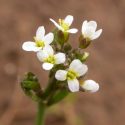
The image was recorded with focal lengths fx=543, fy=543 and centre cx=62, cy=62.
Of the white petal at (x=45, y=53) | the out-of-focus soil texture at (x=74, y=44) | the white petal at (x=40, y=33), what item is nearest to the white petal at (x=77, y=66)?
the white petal at (x=45, y=53)

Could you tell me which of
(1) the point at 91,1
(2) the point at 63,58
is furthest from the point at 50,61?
(1) the point at 91,1

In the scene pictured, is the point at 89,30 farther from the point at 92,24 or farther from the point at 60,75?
the point at 60,75

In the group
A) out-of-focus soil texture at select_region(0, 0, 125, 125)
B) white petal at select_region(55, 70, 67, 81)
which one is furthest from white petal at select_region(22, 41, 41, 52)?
out-of-focus soil texture at select_region(0, 0, 125, 125)

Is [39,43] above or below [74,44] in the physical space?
below

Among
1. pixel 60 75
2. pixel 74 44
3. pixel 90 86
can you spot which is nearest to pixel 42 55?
pixel 60 75

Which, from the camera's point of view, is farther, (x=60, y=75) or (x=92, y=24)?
(x=92, y=24)

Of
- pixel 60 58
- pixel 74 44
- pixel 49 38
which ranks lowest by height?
pixel 60 58

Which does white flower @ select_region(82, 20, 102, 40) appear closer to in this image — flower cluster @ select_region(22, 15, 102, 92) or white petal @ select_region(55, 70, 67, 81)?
flower cluster @ select_region(22, 15, 102, 92)
